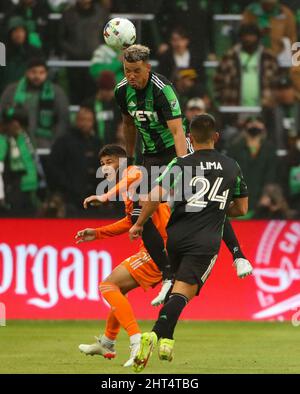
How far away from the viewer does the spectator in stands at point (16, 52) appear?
15.6m

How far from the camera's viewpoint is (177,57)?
52.0 ft

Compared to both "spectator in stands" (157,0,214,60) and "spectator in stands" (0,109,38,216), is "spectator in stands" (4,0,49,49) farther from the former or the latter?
"spectator in stands" (157,0,214,60)

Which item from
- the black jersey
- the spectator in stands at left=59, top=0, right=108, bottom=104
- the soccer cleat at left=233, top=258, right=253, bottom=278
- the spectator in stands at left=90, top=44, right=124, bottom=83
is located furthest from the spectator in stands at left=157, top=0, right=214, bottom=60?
the black jersey

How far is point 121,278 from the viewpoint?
34.9ft

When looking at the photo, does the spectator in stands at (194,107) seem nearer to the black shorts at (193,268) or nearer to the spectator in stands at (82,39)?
the spectator in stands at (82,39)

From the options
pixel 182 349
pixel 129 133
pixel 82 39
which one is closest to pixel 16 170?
pixel 82 39

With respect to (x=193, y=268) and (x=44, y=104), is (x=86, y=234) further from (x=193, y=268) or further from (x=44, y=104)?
(x=44, y=104)

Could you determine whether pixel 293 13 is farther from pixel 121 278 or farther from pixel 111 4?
pixel 121 278

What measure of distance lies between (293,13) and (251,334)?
477 cm

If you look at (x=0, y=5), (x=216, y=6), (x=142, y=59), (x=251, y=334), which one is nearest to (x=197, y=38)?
(x=216, y=6)

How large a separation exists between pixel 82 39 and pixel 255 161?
277 centimetres

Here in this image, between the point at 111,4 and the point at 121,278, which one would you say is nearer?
the point at 121,278

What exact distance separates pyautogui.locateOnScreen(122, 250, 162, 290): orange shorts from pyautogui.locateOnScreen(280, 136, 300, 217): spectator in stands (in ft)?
17.6

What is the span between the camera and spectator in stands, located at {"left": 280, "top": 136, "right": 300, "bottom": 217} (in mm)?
15758
